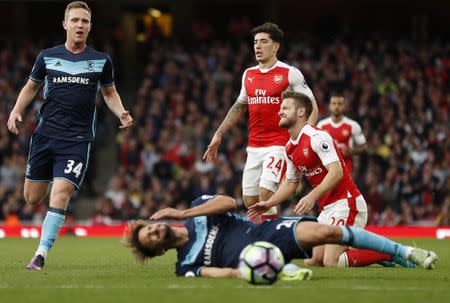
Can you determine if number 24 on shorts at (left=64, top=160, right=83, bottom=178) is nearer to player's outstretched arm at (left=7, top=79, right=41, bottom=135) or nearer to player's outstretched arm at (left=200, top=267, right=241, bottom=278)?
player's outstretched arm at (left=7, top=79, right=41, bottom=135)

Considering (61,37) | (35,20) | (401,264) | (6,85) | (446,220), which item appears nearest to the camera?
(401,264)

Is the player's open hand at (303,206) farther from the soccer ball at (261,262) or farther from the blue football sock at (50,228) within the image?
the blue football sock at (50,228)

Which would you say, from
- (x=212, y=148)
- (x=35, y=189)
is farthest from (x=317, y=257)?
(x=35, y=189)

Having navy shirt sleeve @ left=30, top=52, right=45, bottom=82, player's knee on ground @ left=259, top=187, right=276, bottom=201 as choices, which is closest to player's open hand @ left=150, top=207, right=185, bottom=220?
navy shirt sleeve @ left=30, top=52, right=45, bottom=82

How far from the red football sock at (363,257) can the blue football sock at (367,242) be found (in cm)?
189

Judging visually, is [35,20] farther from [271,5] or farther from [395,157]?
[395,157]

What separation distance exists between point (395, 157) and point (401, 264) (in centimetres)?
1433

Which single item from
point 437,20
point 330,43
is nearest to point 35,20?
point 330,43

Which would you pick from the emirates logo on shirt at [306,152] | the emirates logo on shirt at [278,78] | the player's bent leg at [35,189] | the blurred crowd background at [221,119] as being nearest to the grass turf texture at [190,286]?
the player's bent leg at [35,189]

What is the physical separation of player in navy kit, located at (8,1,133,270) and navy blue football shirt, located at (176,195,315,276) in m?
2.22

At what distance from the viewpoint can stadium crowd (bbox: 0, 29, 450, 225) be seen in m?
24.5

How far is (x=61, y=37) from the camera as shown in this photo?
32.7 m

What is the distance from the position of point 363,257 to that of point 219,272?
2.58 metres

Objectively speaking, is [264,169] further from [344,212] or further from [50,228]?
[50,228]
